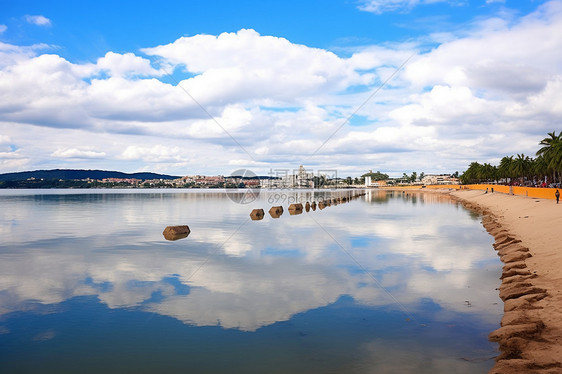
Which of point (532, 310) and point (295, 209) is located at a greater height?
point (532, 310)

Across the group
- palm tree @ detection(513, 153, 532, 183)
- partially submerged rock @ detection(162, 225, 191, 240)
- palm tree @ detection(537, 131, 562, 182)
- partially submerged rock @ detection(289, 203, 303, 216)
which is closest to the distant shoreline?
partially submerged rock @ detection(162, 225, 191, 240)

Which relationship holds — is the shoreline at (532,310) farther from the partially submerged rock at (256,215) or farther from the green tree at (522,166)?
the green tree at (522,166)

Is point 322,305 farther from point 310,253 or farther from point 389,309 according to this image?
point 310,253

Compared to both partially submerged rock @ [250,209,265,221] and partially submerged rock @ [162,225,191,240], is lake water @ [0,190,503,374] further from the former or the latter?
partially submerged rock @ [250,209,265,221]

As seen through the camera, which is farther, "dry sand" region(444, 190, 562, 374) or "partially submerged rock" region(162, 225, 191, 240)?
"partially submerged rock" region(162, 225, 191, 240)

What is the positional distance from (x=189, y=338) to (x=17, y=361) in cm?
417

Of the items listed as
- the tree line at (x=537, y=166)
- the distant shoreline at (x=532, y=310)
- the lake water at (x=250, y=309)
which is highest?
the tree line at (x=537, y=166)

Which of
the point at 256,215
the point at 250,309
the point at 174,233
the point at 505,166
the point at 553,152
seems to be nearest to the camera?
the point at 250,309

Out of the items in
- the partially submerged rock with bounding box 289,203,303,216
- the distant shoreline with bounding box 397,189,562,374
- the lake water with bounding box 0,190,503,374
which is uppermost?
the distant shoreline with bounding box 397,189,562,374

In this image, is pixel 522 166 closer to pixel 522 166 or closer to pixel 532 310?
pixel 522 166

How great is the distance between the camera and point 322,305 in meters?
14.3

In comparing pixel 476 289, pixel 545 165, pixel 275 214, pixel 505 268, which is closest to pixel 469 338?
pixel 476 289

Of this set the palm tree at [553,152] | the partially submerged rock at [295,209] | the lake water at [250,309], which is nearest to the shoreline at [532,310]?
the lake water at [250,309]

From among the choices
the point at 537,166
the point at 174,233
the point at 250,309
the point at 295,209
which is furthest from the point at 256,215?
the point at 537,166
